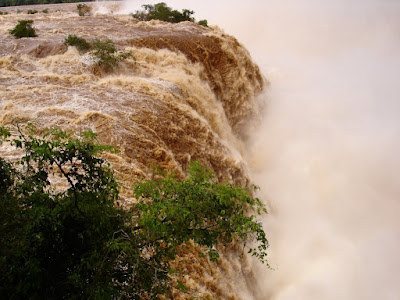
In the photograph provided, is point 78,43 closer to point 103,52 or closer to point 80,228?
point 103,52

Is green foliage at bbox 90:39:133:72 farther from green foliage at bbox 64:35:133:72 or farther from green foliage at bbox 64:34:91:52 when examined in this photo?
green foliage at bbox 64:34:91:52

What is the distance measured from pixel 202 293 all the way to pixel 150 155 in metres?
2.68

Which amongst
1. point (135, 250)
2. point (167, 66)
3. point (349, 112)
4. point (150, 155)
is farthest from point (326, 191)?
point (135, 250)

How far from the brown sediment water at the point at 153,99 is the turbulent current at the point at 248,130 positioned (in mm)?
36

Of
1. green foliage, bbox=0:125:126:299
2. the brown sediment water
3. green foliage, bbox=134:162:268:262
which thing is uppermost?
the brown sediment water

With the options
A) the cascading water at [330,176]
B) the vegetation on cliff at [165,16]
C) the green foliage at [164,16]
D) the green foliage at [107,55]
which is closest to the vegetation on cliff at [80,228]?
the cascading water at [330,176]

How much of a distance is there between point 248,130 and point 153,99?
6119 mm

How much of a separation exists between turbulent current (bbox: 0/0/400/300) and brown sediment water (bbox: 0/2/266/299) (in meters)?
0.04

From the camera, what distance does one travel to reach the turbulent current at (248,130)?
24.3 feet

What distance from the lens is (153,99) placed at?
337 inches

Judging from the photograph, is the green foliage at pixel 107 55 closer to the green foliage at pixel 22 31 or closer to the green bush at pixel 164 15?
the green foliage at pixel 22 31

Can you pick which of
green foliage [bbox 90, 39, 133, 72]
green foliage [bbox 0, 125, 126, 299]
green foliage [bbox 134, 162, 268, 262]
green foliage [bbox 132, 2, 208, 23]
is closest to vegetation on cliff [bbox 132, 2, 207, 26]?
green foliage [bbox 132, 2, 208, 23]

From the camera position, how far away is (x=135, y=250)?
3.30 meters

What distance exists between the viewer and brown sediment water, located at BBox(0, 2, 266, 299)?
6.77 metres
